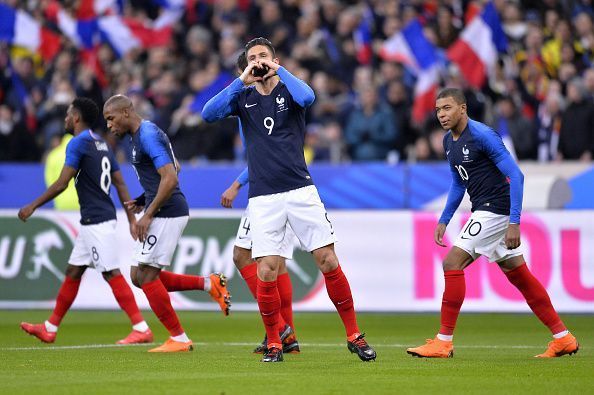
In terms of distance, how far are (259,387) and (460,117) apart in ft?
11.4

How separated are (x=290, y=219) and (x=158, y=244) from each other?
182cm

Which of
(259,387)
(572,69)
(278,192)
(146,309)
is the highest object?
(572,69)

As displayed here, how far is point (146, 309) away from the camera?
1731 cm

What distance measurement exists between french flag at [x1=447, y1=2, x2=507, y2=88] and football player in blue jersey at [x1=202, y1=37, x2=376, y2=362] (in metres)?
11.0

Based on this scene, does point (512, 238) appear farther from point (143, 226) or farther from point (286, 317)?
point (143, 226)

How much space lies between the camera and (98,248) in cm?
1297

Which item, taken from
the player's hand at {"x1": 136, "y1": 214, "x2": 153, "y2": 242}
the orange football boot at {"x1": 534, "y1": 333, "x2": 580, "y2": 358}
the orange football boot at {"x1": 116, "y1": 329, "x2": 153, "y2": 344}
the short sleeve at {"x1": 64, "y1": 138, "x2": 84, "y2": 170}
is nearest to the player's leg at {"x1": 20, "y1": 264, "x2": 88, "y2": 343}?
the orange football boot at {"x1": 116, "y1": 329, "x2": 153, "y2": 344}

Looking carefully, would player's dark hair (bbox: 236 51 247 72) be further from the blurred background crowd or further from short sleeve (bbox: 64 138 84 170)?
the blurred background crowd

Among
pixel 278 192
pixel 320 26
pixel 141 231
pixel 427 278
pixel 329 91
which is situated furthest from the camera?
pixel 320 26

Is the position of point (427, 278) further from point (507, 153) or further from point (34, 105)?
point (34, 105)

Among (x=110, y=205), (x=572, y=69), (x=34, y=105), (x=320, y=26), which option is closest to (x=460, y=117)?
(x=110, y=205)

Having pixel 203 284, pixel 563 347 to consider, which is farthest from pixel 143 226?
pixel 563 347

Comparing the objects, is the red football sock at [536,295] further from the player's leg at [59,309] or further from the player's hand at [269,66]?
the player's leg at [59,309]

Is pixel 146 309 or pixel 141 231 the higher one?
pixel 141 231
